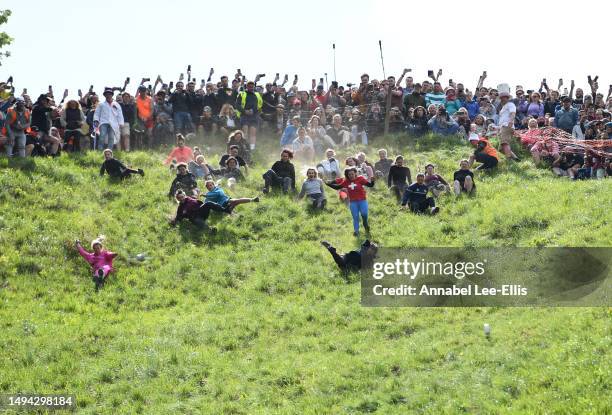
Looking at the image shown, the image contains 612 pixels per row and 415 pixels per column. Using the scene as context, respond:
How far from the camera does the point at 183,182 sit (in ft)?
78.4

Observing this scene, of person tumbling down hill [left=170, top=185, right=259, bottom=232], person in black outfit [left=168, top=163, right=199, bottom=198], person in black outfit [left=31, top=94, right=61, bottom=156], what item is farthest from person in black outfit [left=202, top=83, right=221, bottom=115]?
person tumbling down hill [left=170, top=185, right=259, bottom=232]

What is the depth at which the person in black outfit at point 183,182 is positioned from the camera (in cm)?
2378

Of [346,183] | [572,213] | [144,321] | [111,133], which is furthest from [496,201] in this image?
[111,133]

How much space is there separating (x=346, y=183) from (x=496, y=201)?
163 inches

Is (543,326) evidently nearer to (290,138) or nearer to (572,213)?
(572,213)

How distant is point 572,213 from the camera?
19969 mm

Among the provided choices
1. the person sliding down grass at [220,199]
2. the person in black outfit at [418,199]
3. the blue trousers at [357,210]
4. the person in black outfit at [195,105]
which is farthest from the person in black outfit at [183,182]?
the person in black outfit at [418,199]

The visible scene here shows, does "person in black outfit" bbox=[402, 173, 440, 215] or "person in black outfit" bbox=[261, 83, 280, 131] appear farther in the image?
"person in black outfit" bbox=[261, 83, 280, 131]

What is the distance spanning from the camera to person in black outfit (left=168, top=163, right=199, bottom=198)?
2378cm

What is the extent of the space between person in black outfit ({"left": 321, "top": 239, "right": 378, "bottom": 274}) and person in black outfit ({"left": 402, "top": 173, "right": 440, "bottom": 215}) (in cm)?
370

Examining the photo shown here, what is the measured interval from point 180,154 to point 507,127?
10751mm

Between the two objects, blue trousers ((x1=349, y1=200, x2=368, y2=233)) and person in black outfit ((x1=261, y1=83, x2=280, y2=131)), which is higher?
person in black outfit ((x1=261, y1=83, x2=280, y2=131))

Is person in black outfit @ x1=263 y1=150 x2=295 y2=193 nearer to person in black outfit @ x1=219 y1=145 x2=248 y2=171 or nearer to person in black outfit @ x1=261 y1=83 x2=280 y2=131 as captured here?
person in black outfit @ x1=219 y1=145 x2=248 y2=171
